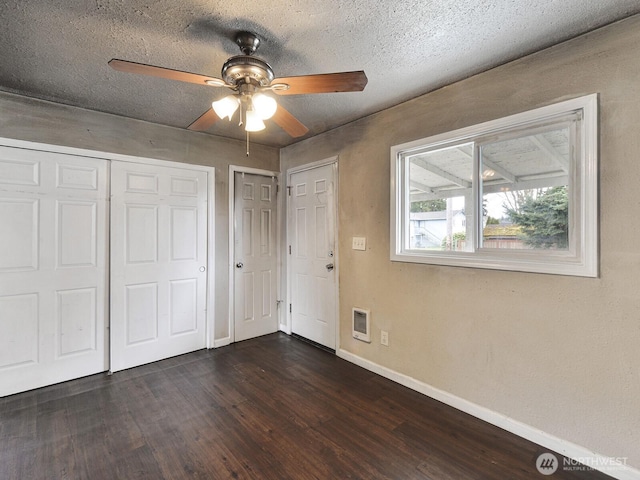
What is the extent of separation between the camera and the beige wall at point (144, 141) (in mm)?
2504

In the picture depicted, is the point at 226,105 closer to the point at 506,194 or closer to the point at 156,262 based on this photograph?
the point at 506,194

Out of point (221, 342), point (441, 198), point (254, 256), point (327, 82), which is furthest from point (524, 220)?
point (221, 342)

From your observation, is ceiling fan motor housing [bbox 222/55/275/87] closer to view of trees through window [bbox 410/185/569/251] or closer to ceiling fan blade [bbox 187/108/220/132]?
ceiling fan blade [bbox 187/108/220/132]

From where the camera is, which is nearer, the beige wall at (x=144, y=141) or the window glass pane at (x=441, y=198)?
the window glass pane at (x=441, y=198)

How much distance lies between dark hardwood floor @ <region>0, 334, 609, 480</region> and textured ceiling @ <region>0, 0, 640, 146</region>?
7.78ft

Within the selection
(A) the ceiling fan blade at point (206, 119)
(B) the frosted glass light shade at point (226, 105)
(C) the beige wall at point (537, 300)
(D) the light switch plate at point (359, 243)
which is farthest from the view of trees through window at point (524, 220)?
(A) the ceiling fan blade at point (206, 119)

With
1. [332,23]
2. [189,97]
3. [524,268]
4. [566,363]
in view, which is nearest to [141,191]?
[189,97]

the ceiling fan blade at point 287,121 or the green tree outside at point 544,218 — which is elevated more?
the ceiling fan blade at point 287,121

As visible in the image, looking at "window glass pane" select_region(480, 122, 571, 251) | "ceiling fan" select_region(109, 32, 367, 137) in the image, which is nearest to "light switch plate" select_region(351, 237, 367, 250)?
"window glass pane" select_region(480, 122, 571, 251)

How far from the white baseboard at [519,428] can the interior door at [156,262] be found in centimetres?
204

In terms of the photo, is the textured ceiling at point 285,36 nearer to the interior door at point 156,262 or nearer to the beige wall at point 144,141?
the beige wall at point 144,141

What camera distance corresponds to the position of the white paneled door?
245 centimetres

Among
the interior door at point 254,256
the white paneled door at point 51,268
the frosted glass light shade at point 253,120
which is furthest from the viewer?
the interior door at point 254,256

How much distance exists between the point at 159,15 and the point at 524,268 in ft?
8.22
